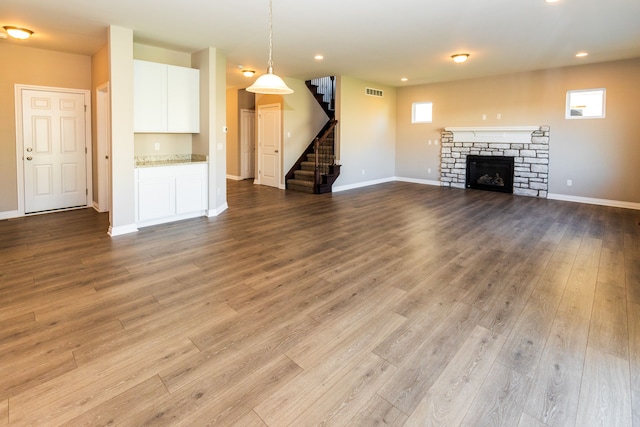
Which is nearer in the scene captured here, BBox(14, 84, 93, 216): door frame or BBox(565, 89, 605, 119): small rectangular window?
BBox(14, 84, 93, 216): door frame

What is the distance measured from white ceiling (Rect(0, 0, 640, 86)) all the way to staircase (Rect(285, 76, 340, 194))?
249 centimetres

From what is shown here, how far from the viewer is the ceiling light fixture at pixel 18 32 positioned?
4.92 metres

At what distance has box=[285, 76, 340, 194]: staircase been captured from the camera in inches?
351

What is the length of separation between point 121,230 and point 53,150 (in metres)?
2.51

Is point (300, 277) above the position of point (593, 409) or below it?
above

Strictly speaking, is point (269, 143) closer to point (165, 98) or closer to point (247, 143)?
point (247, 143)

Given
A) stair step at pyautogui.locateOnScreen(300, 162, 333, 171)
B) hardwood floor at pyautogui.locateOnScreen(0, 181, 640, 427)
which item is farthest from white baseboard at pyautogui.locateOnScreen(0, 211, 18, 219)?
stair step at pyautogui.locateOnScreen(300, 162, 333, 171)

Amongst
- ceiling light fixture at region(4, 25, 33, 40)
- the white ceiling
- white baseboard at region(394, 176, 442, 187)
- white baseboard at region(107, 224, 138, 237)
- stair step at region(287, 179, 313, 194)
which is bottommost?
white baseboard at region(107, 224, 138, 237)

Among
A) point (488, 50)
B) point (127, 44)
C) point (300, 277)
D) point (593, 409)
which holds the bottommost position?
point (593, 409)

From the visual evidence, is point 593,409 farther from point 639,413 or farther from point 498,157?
point 498,157

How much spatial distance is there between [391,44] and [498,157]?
192 inches

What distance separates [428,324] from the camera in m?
2.79

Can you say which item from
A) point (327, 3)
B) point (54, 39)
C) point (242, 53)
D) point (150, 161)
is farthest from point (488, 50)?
point (54, 39)

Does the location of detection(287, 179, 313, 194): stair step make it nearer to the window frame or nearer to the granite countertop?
the granite countertop
